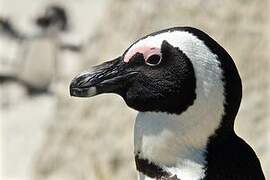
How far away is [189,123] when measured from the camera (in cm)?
221

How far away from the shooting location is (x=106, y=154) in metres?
4.94

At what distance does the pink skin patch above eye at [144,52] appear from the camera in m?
2.24

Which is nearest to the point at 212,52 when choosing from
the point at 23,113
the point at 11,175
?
the point at 11,175

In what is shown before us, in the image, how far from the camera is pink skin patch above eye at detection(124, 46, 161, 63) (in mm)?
2236

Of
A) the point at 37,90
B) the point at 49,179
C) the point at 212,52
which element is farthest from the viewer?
the point at 37,90

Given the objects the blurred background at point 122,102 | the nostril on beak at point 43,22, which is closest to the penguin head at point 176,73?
the blurred background at point 122,102

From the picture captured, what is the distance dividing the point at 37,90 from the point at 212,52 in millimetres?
6091

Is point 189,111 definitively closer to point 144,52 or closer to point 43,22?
point 144,52

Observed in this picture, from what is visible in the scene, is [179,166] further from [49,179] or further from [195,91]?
[49,179]

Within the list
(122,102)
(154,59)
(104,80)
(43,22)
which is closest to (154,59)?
(154,59)

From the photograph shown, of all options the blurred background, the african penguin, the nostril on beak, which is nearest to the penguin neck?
the african penguin

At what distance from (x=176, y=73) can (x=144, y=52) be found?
81 millimetres

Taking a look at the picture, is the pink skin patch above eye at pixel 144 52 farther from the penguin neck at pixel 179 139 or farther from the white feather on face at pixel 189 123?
the penguin neck at pixel 179 139

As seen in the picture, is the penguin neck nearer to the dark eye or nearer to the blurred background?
the dark eye
